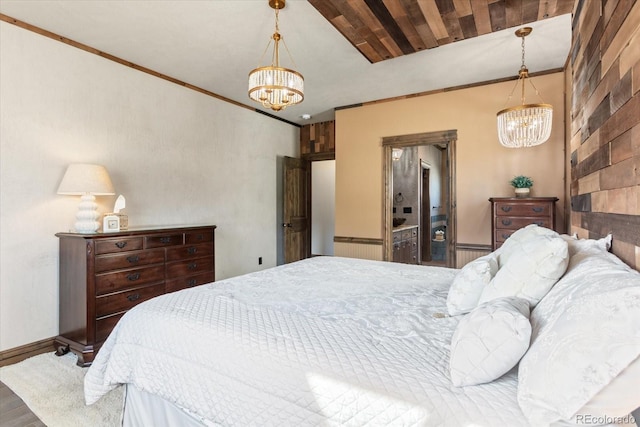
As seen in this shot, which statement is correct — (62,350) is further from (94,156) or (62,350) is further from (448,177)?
(448,177)

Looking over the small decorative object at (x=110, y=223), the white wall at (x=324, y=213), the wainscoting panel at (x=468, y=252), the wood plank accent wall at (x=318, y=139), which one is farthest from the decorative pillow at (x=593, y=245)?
the white wall at (x=324, y=213)

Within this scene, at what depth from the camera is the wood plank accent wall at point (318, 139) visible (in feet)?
18.9

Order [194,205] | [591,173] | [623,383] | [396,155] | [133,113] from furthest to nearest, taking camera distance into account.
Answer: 1. [396,155]
2. [194,205]
3. [133,113]
4. [591,173]
5. [623,383]

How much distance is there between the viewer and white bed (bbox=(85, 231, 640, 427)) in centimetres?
88

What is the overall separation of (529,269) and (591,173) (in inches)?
31.5

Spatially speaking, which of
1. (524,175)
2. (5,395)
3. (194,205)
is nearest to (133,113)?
(194,205)

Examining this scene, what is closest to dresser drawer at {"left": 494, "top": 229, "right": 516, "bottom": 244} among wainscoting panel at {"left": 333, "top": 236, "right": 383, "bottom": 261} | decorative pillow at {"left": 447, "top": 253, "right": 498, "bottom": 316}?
wainscoting panel at {"left": 333, "top": 236, "right": 383, "bottom": 261}

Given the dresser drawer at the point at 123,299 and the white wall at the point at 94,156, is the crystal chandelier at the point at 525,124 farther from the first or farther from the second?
the dresser drawer at the point at 123,299

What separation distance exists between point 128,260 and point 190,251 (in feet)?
2.20

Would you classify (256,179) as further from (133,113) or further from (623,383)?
(623,383)

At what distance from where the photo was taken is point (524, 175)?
3852mm

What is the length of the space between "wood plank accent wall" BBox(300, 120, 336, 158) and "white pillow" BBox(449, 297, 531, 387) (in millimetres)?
5018

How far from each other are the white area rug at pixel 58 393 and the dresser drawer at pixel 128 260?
0.79 m

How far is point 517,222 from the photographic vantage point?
11.2 feet
